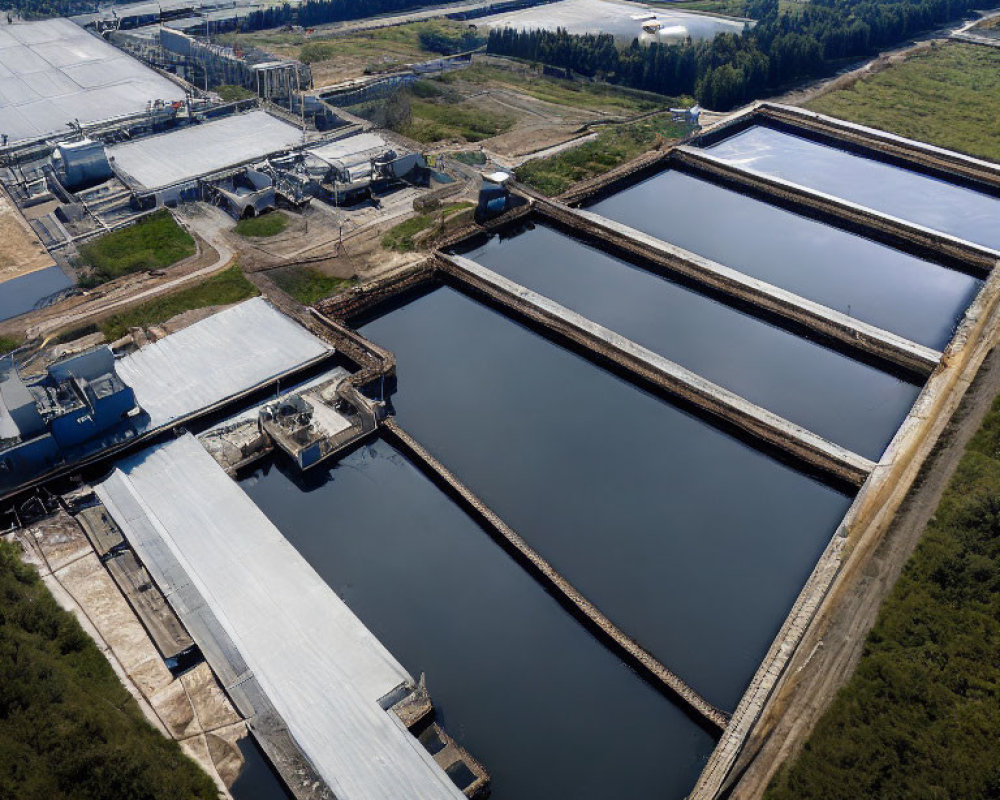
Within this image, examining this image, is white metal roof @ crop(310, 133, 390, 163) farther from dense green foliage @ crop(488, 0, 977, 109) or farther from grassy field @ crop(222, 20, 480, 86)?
dense green foliage @ crop(488, 0, 977, 109)

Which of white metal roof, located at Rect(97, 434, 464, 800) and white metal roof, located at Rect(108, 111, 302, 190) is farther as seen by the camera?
white metal roof, located at Rect(108, 111, 302, 190)

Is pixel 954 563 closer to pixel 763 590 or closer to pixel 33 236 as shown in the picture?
pixel 763 590

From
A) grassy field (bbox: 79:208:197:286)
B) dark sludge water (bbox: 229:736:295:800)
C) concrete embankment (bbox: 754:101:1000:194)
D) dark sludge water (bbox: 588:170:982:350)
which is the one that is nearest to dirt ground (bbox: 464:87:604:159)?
dark sludge water (bbox: 588:170:982:350)

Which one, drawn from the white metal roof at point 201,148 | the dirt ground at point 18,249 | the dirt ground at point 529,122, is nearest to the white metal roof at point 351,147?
the white metal roof at point 201,148

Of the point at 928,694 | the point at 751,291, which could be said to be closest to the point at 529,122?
the point at 751,291

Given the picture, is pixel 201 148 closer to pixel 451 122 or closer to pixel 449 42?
pixel 451 122

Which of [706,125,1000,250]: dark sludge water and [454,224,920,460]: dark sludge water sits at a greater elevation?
[706,125,1000,250]: dark sludge water
